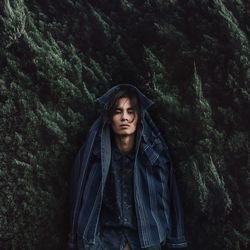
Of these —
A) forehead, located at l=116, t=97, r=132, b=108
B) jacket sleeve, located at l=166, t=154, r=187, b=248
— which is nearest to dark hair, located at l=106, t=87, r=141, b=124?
forehead, located at l=116, t=97, r=132, b=108

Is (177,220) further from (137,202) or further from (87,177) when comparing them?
(87,177)

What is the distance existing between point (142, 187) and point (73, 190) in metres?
0.49

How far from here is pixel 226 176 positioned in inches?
135

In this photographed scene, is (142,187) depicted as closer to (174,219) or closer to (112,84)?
(174,219)

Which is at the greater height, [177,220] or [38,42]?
[38,42]

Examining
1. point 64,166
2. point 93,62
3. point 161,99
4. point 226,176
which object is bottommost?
point 226,176

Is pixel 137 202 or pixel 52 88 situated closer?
pixel 137 202

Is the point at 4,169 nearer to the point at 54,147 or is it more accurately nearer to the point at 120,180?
the point at 54,147

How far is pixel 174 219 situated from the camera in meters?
3.51

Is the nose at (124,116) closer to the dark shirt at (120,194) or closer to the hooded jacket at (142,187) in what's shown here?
the hooded jacket at (142,187)

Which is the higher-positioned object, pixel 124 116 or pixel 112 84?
pixel 112 84

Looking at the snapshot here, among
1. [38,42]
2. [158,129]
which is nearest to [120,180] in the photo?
[158,129]

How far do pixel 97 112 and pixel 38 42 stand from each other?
623mm

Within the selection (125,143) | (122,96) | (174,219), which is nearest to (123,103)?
(122,96)
